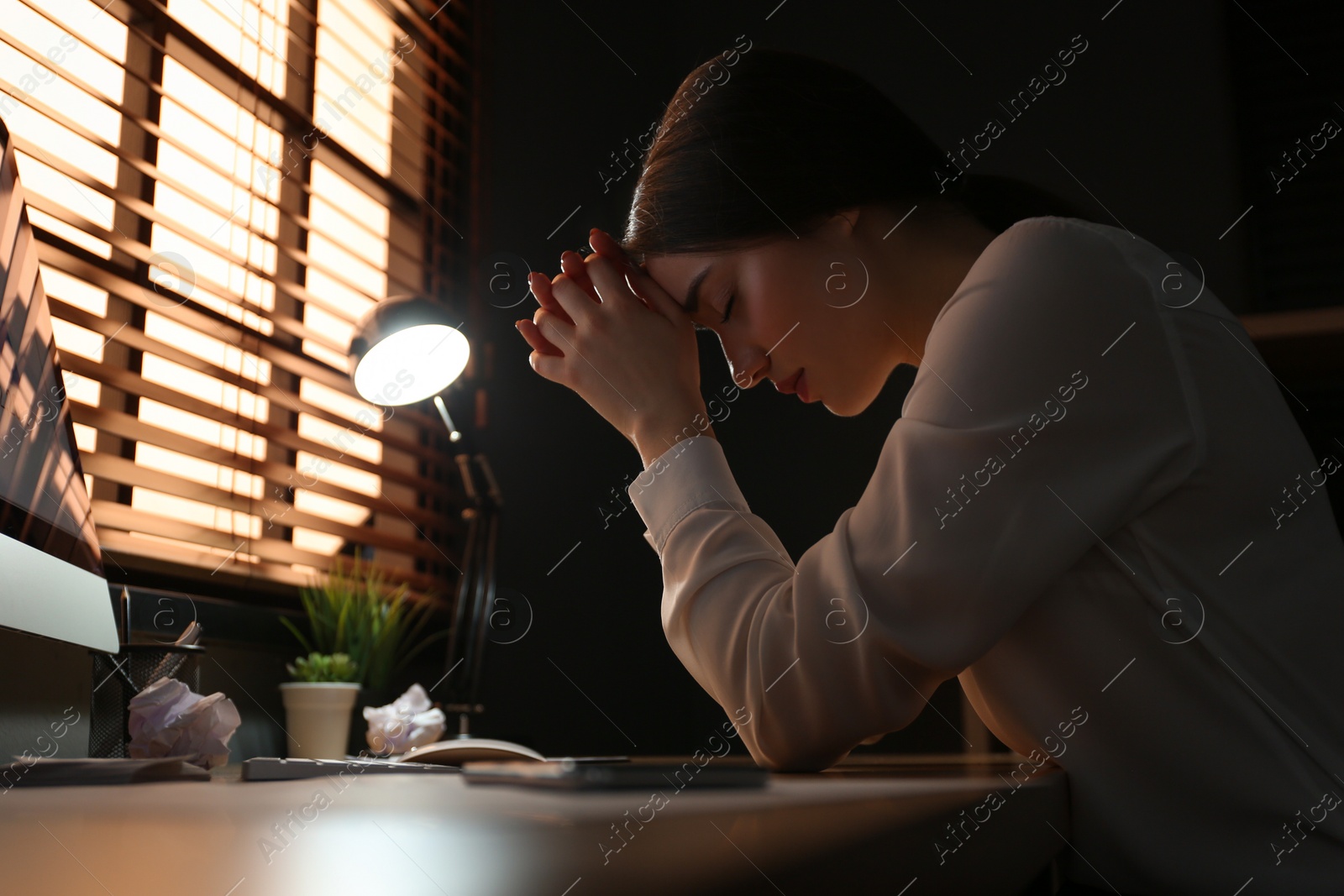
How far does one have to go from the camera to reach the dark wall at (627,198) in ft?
7.70

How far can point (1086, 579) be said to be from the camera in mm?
694

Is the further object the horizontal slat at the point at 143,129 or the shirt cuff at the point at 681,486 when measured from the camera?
the horizontal slat at the point at 143,129

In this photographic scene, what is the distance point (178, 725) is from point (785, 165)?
2.34 ft

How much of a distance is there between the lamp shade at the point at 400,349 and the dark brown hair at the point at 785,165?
529 mm

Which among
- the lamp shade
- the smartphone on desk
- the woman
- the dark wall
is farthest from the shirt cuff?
the dark wall

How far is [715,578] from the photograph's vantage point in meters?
0.73

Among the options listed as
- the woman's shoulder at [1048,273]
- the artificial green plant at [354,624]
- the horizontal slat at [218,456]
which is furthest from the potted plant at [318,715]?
the woman's shoulder at [1048,273]

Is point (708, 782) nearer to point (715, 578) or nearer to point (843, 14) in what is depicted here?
point (715, 578)

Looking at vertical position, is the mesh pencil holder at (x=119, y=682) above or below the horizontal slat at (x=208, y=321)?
below

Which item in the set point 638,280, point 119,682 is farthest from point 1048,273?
point 119,682

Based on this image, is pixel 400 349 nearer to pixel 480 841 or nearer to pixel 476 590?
pixel 476 590

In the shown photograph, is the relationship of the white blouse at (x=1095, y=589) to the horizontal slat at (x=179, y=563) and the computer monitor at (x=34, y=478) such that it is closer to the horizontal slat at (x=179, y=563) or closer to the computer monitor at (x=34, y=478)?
the computer monitor at (x=34, y=478)

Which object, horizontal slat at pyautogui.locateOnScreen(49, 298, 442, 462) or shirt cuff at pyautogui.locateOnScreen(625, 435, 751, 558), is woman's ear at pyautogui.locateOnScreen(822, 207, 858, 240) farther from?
horizontal slat at pyautogui.locateOnScreen(49, 298, 442, 462)

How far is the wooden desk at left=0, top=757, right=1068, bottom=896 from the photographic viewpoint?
0.19 m
